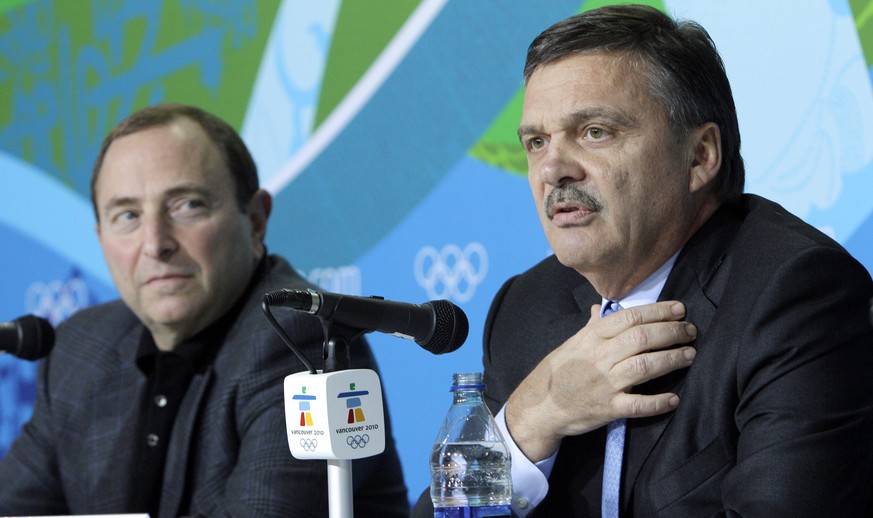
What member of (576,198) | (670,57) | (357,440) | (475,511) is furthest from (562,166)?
(357,440)

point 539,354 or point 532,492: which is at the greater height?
point 539,354

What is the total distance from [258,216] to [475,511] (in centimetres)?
153

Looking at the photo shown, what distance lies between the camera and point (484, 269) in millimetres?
3320

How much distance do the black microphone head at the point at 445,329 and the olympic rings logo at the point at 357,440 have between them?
0.74 feet

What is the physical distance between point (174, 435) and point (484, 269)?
1009mm

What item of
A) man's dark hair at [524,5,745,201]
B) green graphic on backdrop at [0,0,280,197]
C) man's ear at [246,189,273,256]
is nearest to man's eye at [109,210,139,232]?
man's ear at [246,189,273,256]

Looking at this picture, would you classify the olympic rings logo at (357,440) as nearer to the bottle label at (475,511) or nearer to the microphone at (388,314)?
the microphone at (388,314)

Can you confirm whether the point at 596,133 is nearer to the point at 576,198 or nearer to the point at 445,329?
the point at 576,198

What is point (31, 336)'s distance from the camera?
8.55 ft

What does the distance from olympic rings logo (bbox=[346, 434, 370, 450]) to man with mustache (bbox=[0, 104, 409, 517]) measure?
1043mm

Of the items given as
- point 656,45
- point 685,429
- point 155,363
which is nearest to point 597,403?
point 685,429

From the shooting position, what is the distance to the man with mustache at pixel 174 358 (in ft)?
9.45

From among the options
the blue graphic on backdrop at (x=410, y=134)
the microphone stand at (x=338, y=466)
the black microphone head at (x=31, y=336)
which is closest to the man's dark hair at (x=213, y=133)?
the blue graphic on backdrop at (x=410, y=134)

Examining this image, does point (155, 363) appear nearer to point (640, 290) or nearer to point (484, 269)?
point (484, 269)
